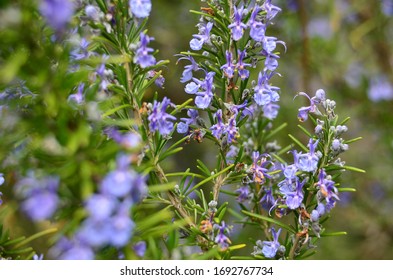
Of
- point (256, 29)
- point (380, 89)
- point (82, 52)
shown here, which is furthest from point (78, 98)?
point (380, 89)

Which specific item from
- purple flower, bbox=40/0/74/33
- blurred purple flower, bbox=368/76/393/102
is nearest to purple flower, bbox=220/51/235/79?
purple flower, bbox=40/0/74/33

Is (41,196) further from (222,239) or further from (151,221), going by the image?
(222,239)

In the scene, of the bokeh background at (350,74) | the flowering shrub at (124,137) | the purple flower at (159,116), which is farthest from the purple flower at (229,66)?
the bokeh background at (350,74)

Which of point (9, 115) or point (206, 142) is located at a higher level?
point (9, 115)

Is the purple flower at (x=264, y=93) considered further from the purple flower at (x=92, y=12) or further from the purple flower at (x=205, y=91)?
the purple flower at (x=92, y=12)

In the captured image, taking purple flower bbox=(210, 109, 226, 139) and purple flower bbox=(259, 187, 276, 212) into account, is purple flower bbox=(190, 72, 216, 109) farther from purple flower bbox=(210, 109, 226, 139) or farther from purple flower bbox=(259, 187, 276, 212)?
purple flower bbox=(259, 187, 276, 212)
